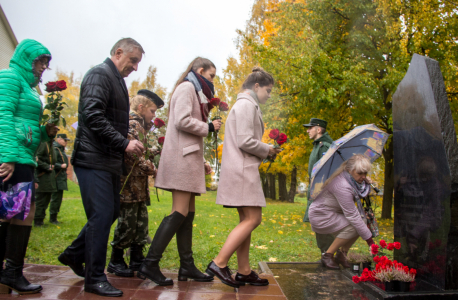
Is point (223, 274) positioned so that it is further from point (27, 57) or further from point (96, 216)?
point (27, 57)

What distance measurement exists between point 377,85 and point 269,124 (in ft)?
10.5

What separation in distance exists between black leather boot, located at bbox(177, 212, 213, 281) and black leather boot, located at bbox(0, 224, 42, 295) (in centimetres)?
124

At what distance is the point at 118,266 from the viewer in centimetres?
373

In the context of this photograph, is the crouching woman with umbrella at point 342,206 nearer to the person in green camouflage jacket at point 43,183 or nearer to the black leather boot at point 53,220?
the person in green camouflage jacket at point 43,183

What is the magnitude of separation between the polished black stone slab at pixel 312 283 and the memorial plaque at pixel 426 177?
64 centimetres

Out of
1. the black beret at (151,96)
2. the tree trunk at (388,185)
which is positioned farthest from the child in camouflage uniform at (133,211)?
the tree trunk at (388,185)

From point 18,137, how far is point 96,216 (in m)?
0.90

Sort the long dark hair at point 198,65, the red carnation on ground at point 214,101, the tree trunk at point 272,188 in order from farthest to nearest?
the tree trunk at point 272,188 → the long dark hair at point 198,65 → the red carnation on ground at point 214,101

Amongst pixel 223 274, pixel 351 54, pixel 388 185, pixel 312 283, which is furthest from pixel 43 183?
pixel 388 185

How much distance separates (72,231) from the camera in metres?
6.64

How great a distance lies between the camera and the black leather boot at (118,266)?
3656mm

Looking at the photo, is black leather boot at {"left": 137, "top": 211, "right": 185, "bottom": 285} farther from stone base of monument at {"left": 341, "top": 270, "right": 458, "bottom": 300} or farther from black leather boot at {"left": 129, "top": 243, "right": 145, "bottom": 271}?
stone base of monument at {"left": 341, "top": 270, "right": 458, "bottom": 300}

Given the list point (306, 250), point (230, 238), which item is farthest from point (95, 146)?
point (306, 250)

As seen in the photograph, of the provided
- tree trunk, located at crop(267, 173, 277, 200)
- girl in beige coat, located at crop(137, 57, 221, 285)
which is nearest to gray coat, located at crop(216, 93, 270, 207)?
girl in beige coat, located at crop(137, 57, 221, 285)
